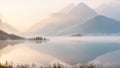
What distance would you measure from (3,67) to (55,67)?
3.04 meters

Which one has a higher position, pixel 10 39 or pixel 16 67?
pixel 10 39

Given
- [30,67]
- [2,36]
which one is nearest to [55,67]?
[30,67]

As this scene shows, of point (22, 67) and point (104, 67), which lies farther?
point (104, 67)

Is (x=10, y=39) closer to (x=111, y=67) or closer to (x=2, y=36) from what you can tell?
(x=2, y=36)

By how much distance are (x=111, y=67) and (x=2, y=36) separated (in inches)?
3071

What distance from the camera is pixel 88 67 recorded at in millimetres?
19562

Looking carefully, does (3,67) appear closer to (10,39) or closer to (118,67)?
(118,67)

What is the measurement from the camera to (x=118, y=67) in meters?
22.1

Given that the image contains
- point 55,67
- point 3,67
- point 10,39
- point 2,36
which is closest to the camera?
point 3,67

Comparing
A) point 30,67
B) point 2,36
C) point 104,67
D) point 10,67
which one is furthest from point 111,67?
point 2,36

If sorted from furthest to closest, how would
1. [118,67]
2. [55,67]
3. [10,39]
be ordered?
1. [10,39]
2. [118,67]
3. [55,67]

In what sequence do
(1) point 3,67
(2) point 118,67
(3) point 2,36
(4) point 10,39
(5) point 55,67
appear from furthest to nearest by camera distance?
(4) point 10,39
(3) point 2,36
(2) point 118,67
(5) point 55,67
(1) point 3,67

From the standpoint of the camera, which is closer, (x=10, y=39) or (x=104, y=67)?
(x=104, y=67)

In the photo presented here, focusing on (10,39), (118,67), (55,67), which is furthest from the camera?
(10,39)
